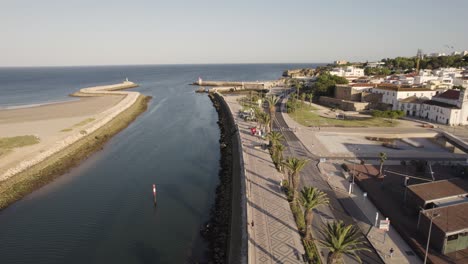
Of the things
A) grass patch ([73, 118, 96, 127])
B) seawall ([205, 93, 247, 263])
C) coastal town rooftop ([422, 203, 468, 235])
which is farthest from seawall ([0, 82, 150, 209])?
coastal town rooftop ([422, 203, 468, 235])

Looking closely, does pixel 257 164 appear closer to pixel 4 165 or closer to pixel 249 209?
pixel 249 209

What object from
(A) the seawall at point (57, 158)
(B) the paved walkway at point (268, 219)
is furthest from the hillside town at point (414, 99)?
(A) the seawall at point (57, 158)

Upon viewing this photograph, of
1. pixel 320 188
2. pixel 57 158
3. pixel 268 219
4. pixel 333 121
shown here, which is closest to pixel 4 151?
pixel 57 158

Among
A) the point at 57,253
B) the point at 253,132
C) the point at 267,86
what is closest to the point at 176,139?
the point at 253,132

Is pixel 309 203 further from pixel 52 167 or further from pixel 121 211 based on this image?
pixel 52 167

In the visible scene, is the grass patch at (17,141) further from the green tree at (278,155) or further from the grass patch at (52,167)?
the green tree at (278,155)
